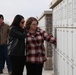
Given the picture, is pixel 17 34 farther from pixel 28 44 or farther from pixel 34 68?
pixel 34 68

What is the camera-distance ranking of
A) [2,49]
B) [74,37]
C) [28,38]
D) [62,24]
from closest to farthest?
[74,37]
[62,24]
[28,38]
[2,49]

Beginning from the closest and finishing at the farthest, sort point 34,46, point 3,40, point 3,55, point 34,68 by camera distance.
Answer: point 34,46 → point 34,68 → point 3,40 → point 3,55

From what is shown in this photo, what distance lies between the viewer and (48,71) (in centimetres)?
1124

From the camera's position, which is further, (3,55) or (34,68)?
(3,55)

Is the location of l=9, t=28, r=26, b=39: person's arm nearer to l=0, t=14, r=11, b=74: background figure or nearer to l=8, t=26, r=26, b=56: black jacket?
l=8, t=26, r=26, b=56: black jacket

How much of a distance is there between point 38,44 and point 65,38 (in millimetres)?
1030

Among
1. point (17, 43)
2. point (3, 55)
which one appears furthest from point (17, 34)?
point (3, 55)

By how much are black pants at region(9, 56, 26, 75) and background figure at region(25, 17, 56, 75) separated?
13cm

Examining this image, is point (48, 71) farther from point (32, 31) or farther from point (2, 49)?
point (32, 31)

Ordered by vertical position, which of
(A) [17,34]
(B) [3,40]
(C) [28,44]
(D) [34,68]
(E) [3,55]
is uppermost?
(A) [17,34]

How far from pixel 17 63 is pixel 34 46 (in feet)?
1.66

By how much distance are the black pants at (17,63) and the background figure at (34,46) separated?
128 millimetres

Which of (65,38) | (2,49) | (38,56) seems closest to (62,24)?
(65,38)

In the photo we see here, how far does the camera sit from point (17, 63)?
24.4 feet
